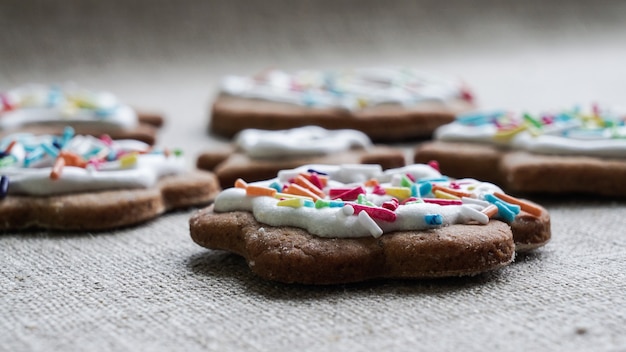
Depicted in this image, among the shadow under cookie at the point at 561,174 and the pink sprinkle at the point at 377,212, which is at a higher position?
the shadow under cookie at the point at 561,174

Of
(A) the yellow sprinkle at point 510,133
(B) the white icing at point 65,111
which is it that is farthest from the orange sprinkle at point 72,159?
(A) the yellow sprinkle at point 510,133

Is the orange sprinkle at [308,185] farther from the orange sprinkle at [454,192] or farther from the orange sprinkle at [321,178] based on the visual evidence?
the orange sprinkle at [454,192]

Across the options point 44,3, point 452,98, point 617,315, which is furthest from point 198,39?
point 617,315

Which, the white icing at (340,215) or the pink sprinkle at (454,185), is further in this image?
the pink sprinkle at (454,185)

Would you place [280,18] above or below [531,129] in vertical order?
above

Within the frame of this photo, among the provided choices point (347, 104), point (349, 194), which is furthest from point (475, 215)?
point (347, 104)

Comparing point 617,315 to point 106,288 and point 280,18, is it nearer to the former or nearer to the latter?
point 106,288

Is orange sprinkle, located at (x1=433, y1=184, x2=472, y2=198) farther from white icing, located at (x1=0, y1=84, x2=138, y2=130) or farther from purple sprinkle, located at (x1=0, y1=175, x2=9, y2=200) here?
white icing, located at (x1=0, y1=84, x2=138, y2=130)
